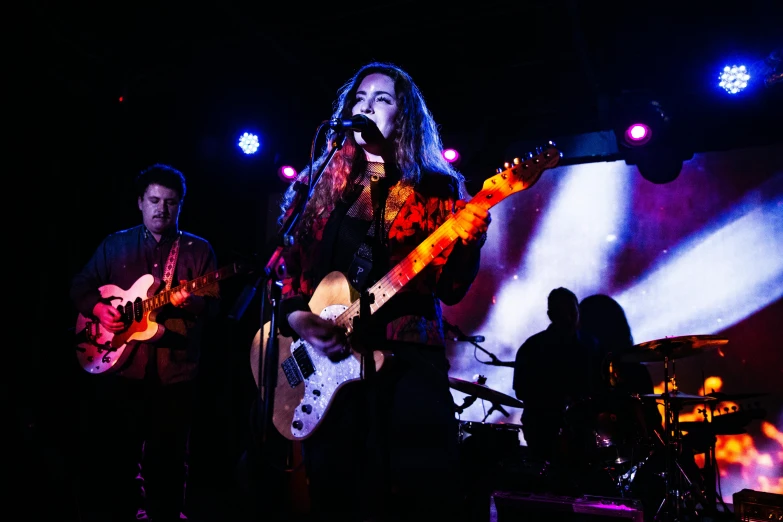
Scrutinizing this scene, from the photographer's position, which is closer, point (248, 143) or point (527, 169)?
point (527, 169)

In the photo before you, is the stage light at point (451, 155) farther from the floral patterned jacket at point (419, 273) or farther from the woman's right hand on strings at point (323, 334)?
the woman's right hand on strings at point (323, 334)

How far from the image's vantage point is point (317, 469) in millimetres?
2195

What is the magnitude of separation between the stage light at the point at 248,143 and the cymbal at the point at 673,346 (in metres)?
4.83

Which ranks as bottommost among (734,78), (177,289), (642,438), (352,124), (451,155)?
(642,438)

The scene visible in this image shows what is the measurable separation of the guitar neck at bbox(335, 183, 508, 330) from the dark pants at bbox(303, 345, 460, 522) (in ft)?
0.86

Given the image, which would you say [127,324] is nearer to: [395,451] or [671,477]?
[395,451]

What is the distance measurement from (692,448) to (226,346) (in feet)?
16.7

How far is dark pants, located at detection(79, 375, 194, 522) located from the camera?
4.04 m

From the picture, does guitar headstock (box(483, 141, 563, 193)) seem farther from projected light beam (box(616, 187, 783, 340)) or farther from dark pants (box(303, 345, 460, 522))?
projected light beam (box(616, 187, 783, 340))

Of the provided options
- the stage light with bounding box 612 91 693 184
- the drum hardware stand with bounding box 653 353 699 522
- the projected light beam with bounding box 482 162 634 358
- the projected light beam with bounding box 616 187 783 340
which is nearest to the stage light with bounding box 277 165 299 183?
the projected light beam with bounding box 482 162 634 358

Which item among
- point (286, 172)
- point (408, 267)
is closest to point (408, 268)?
point (408, 267)

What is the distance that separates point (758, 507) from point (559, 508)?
2255 mm

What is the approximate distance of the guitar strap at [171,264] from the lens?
4410mm

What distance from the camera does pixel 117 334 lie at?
4211 mm
